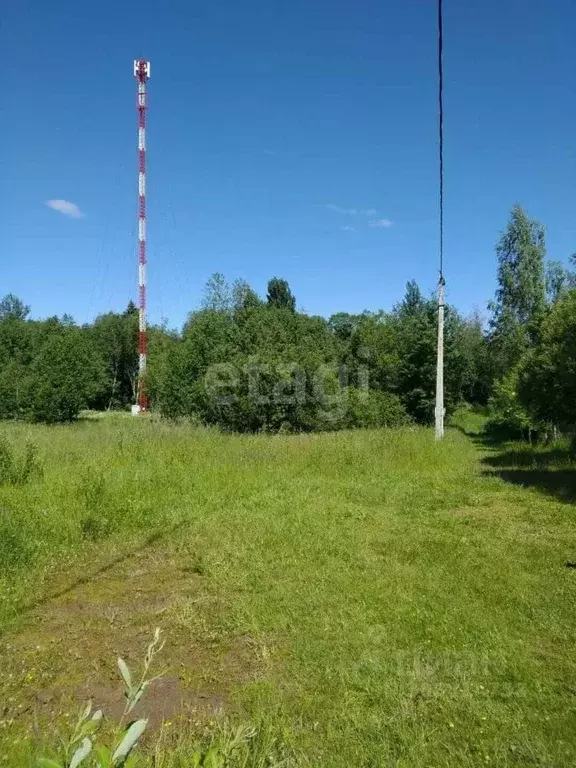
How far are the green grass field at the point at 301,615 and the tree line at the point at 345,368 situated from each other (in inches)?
230

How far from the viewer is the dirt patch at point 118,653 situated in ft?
9.76

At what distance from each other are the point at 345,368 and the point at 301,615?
91.5 feet

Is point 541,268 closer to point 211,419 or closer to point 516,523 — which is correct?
point 211,419

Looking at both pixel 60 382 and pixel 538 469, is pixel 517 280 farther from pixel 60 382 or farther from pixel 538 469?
pixel 60 382

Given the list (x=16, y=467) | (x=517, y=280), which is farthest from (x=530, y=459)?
(x=517, y=280)

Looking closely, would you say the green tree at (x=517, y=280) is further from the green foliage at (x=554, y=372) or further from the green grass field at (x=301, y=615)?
the green grass field at (x=301, y=615)

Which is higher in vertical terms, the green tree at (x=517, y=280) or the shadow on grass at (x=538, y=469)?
the green tree at (x=517, y=280)

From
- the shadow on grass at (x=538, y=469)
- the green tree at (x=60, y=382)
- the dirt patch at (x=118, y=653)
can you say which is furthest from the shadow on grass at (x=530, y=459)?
the green tree at (x=60, y=382)

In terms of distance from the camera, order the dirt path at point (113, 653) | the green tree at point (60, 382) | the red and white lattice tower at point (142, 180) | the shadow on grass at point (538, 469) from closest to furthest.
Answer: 1. the dirt path at point (113, 653)
2. the shadow on grass at point (538, 469)
3. the red and white lattice tower at point (142, 180)
4. the green tree at point (60, 382)

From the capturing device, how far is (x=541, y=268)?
1103 inches

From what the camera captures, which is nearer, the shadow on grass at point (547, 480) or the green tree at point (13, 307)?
the shadow on grass at point (547, 480)

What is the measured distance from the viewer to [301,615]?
3992 mm

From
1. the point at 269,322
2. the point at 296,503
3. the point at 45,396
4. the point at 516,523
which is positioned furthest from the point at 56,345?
the point at 516,523

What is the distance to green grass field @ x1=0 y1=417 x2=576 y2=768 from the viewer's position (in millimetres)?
2680
